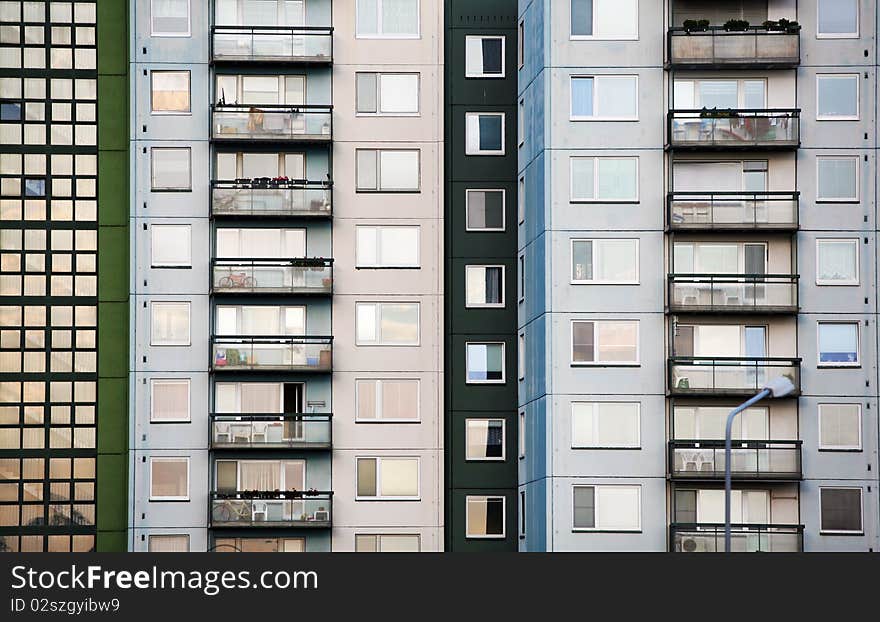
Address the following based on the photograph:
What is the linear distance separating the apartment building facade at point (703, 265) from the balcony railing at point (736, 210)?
0.22 feet

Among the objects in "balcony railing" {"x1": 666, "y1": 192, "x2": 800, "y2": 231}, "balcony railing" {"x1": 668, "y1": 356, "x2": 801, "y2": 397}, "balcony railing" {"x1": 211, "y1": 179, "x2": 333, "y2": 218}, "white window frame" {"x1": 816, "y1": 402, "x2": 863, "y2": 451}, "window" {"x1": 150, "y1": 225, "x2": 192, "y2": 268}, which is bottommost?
"white window frame" {"x1": 816, "y1": 402, "x2": 863, "y2": 451}

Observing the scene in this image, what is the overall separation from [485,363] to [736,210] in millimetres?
10286

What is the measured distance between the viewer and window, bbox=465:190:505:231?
236ft

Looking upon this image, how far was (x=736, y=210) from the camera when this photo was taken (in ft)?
225

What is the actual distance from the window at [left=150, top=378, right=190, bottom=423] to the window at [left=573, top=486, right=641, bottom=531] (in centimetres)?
1394

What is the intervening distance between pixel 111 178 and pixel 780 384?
2641cm

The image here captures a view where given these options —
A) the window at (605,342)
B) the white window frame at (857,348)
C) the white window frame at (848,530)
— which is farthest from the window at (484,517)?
the white window frame at (857,348)

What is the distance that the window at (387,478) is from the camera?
70688 mm

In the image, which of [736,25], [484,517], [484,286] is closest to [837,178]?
[736,25]

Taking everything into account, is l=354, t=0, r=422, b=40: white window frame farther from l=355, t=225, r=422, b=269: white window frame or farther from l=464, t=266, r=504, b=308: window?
l=464, t=266, r=504, b=308: window

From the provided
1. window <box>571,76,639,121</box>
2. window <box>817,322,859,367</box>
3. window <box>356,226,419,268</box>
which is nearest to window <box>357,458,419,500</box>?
window <box>356,226,419,268</box>

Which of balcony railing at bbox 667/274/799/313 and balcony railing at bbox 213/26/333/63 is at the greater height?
balcony railing at bbox 213/26/333/63

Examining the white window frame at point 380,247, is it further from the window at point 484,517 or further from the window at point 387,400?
the window at point 484,517

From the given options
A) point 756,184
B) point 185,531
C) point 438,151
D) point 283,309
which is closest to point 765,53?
point 756,184
